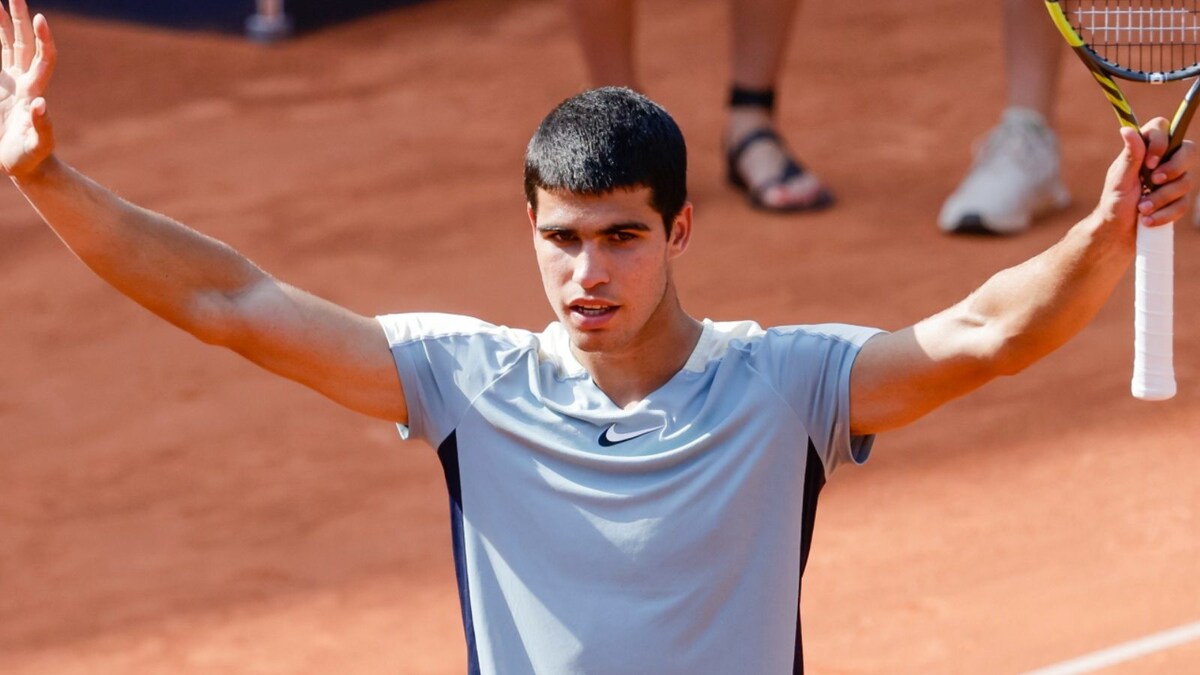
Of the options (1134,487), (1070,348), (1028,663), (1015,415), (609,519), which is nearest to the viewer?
(609,519)

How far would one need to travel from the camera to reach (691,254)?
22.8 feet

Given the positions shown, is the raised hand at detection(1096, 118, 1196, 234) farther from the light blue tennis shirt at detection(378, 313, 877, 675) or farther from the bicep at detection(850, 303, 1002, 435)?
the light blue tennis shirt at detection(378, 313, 877, 675)

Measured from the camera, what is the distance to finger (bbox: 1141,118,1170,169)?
2578 millimetres

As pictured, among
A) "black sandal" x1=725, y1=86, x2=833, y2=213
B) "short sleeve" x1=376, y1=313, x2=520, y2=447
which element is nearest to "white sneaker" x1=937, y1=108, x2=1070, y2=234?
"black sandal" x1=725, y1=86, x2=833, y2=213

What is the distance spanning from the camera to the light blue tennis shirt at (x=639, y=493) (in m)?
2.76

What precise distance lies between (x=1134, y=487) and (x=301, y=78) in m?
5.36

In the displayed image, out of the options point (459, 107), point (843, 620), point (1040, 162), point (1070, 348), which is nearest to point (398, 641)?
point (843, 620)

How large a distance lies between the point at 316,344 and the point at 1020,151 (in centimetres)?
457

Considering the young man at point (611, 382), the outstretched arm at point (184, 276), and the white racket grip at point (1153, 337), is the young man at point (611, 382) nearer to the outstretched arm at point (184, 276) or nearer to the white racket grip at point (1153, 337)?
the outstretched arm at point (184, 276)

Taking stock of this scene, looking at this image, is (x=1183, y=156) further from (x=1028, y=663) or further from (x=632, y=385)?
(x=1028, y=663)

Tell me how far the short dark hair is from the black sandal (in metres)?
4.47

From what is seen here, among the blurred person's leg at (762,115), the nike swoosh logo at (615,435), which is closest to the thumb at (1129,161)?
the nike swoosh logo at (615,435)

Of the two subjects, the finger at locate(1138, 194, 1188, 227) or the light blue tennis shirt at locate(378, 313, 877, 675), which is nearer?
the finger at locate(1138, 194, 1188, 227)

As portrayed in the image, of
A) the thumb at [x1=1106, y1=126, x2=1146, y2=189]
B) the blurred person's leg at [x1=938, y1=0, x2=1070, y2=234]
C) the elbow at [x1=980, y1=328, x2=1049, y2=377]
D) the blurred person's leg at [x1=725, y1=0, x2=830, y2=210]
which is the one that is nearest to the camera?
the thumb at [x1=1106, y1=126, x2=1146, y2=189]
